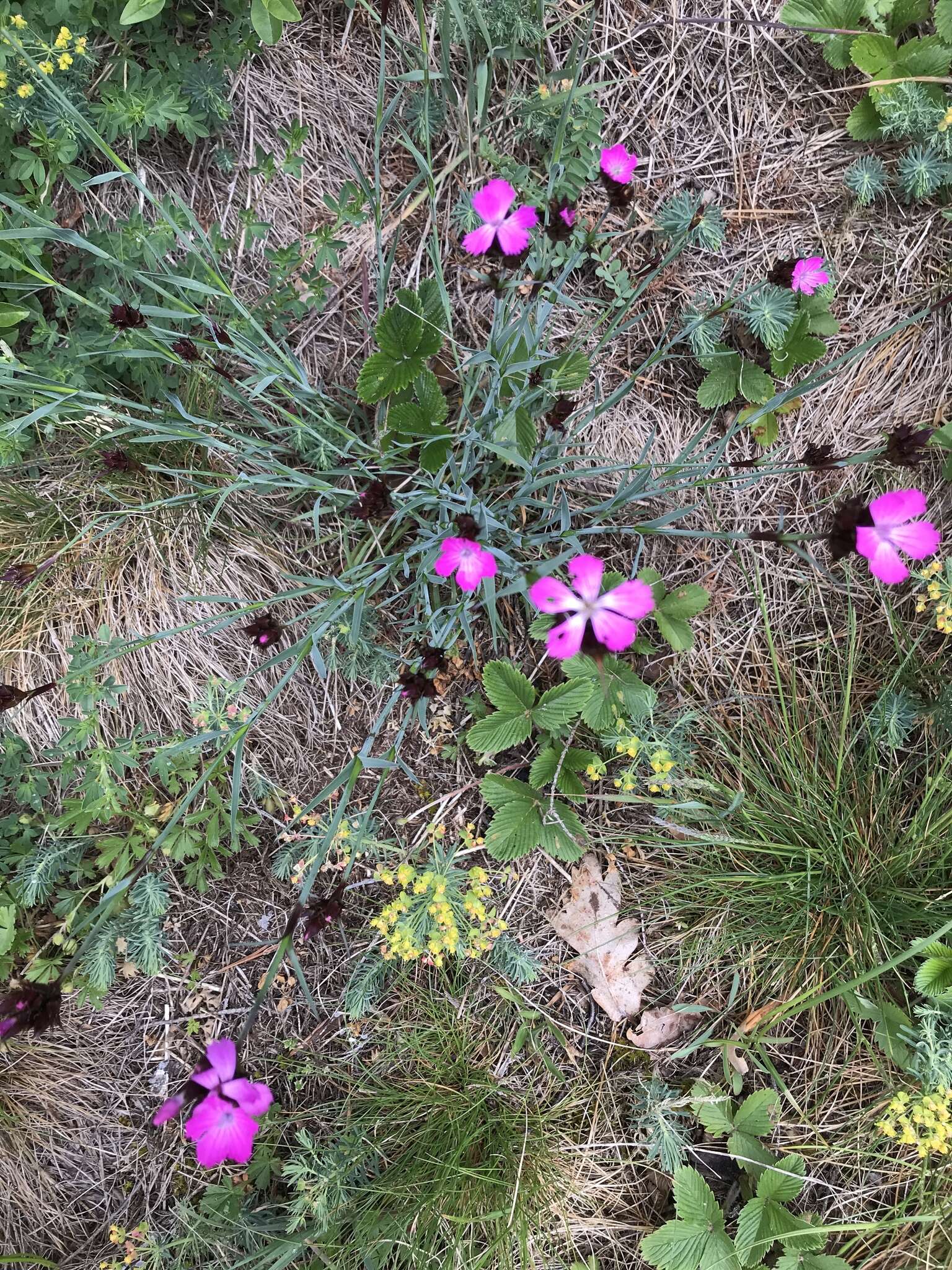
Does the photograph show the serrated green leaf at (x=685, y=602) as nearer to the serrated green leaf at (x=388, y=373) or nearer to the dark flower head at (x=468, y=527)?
the dark flower head at (x=468, y=527)

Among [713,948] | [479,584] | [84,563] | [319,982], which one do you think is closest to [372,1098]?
[319,982]

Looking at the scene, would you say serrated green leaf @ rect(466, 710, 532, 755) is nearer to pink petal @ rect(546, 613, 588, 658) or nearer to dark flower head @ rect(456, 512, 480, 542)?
dark flower head @ rect(456, 512, 480, 542)

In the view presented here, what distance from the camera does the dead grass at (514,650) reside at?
2664 millimetres

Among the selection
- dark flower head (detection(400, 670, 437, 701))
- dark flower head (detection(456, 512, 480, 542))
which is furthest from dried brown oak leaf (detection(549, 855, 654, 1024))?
dark flower head (detection(456, 512, 480, 542))

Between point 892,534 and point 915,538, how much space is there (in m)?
0.07

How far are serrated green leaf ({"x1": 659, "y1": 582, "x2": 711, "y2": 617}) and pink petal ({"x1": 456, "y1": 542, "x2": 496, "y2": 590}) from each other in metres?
0.69

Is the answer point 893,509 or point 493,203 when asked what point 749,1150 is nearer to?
point 893,509

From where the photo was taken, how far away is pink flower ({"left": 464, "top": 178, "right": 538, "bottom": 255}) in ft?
6.55

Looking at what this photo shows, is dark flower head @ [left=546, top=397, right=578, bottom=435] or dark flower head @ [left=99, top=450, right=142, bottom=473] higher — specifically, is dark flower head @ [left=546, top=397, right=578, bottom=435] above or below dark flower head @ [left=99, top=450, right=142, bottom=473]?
below

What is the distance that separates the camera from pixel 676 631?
255cm

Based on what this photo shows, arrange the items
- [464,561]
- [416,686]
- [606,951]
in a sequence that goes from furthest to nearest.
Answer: [606,951], [416,686], [464,561]

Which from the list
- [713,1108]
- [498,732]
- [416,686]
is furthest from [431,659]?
[713,1108]

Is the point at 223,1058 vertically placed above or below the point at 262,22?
below

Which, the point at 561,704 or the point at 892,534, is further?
the point at 561,704
